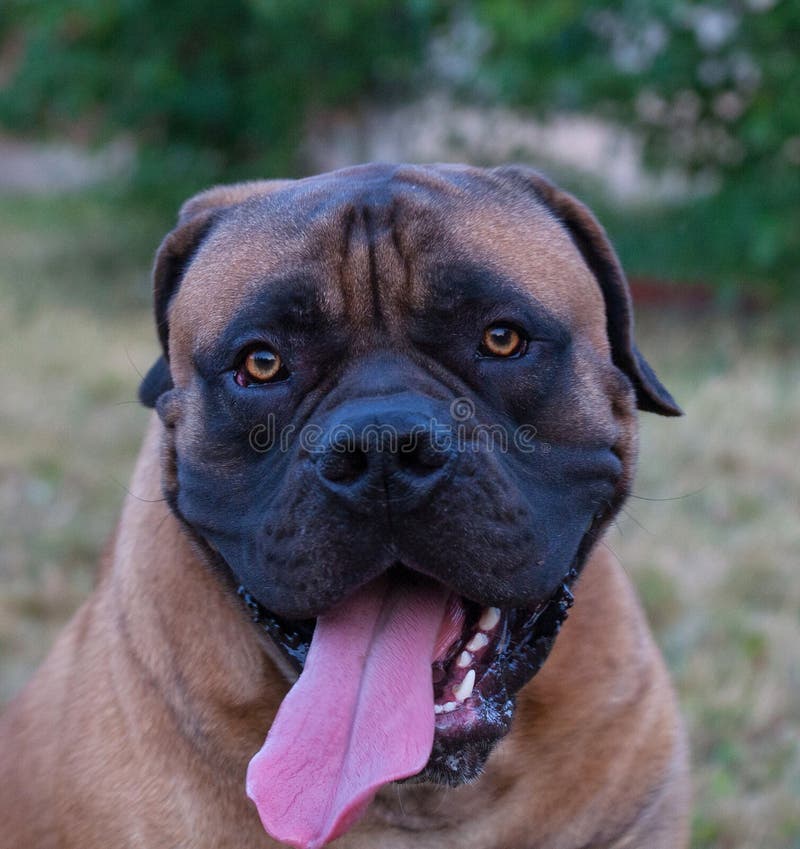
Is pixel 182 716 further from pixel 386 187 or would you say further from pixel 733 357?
pixel 733 357

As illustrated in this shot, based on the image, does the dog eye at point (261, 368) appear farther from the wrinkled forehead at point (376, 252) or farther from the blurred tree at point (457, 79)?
the blurred tree at point (457, 79)

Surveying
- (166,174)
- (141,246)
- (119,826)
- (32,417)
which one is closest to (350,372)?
(119,826)

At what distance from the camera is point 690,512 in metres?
4.98

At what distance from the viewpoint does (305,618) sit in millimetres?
2168

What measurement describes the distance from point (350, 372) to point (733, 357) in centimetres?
532

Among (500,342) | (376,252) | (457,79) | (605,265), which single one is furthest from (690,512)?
(457,79)

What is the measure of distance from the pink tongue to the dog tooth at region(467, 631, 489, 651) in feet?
0.26

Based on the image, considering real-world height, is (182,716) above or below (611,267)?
below

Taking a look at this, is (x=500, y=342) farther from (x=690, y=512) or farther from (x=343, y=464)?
(x=690, y=512)

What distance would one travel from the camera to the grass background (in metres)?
3.51

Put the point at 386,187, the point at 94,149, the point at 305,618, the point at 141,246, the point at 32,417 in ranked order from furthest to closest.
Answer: the point at 141,246 < the point at 94,149 < the point at 32,417 < the point at 386,187 < the point at 305,618

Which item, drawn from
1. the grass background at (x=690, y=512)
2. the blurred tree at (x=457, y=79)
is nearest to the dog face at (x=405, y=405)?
the grass background at (x=690, y=512)

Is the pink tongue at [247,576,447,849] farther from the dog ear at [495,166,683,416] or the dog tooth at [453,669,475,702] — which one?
the dog ear at [495,166,683,416]

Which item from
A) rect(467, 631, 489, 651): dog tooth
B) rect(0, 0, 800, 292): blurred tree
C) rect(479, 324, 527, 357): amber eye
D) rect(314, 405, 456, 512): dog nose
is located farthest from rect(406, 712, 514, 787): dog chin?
rect(0, 0, 800, 292): blurred tree
